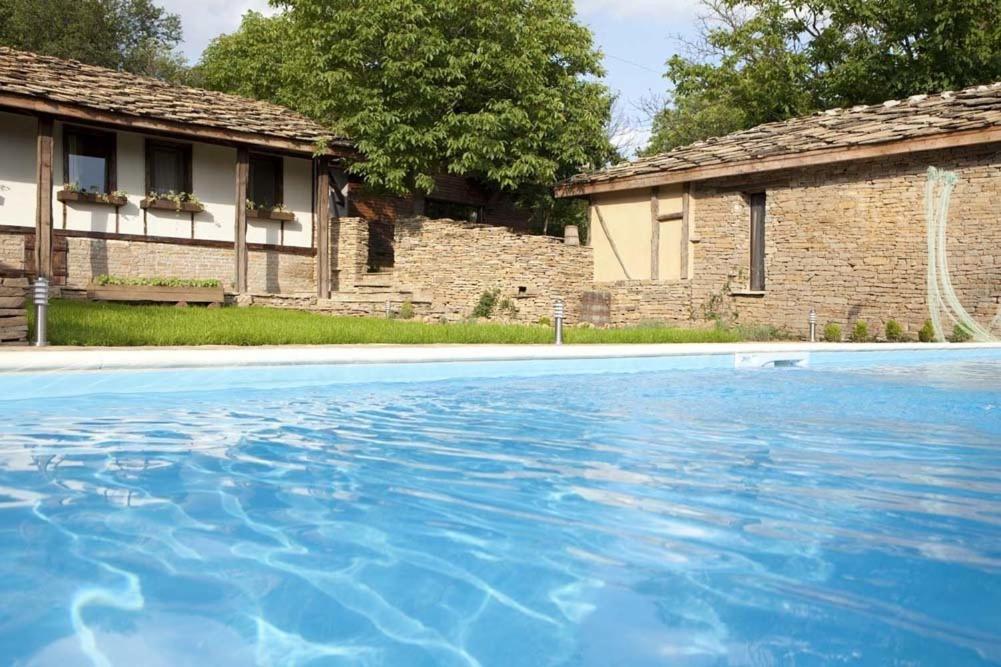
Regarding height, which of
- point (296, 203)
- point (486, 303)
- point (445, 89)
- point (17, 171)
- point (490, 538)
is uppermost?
point (445, 89)

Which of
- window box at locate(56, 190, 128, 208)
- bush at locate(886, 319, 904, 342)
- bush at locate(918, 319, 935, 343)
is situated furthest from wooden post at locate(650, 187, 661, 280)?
window box at locate(56, 190, 128, 208)

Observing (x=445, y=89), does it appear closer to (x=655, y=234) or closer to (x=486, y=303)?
(x=486, y=303)

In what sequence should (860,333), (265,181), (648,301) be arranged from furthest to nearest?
1. (265,181)
2. (648,301)
3. (860,333)

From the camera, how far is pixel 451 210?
79.0 feet

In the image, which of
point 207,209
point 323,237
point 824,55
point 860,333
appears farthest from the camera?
point 824,55

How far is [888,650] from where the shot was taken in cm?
204

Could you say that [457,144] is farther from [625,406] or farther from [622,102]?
[622,102]

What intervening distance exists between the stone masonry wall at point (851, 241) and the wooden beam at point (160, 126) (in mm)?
8765

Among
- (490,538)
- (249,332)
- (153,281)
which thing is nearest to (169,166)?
(153,281)

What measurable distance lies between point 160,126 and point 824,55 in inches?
750

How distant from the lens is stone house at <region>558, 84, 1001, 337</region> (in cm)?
1448

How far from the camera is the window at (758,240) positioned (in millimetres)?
17891

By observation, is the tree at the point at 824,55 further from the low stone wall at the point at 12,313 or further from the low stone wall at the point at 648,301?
the low stone wall at the point at 12,313

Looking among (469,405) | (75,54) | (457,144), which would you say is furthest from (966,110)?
(75,54)
